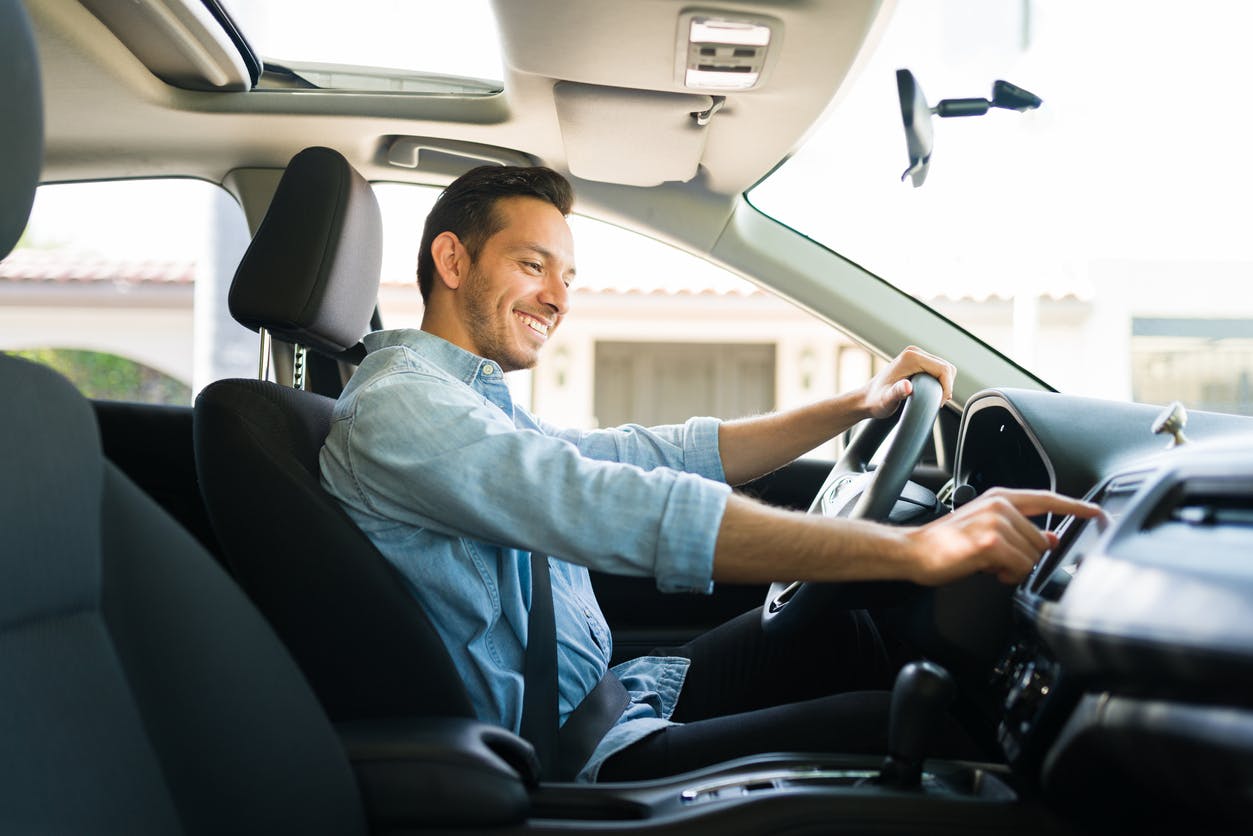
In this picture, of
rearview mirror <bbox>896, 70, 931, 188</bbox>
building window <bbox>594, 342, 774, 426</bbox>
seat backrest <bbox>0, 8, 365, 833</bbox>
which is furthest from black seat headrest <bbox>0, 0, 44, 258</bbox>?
building window <bbox>594, 342, 774, 426</bbox>

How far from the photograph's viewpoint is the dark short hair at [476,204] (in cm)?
170

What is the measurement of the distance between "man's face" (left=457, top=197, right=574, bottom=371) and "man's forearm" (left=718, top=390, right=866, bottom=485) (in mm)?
392

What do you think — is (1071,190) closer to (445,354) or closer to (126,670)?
(445,354)

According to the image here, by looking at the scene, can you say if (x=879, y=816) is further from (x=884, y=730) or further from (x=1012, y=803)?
(x=884, y=730)

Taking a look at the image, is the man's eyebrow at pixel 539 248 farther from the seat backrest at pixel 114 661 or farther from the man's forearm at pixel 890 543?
the seat backrest at pixel 114 661

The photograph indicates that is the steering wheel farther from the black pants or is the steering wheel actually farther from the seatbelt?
the seatbelt

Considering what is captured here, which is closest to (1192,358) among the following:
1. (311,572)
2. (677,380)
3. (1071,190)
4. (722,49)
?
(1071,190)

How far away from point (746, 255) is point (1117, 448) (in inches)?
41.5

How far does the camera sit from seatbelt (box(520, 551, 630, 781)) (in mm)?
1364

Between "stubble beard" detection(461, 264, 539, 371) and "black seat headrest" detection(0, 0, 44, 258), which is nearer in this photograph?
"black seat headrest" detection(0, 0, 44, 258)

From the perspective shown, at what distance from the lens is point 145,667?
970 millimetres

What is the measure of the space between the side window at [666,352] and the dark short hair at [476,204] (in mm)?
5128

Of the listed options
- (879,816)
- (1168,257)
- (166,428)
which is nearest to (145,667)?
(879,816)

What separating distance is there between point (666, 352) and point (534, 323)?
5.99m
